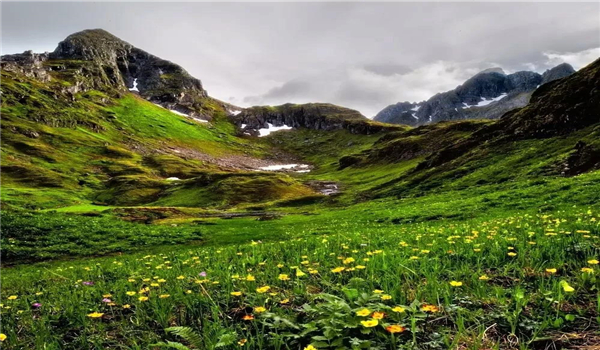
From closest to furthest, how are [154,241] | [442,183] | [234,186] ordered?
[154,241], [442,183], [234,186]

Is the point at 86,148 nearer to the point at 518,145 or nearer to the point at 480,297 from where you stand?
the point at 518,145

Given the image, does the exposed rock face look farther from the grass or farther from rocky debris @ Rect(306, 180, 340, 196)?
the grass

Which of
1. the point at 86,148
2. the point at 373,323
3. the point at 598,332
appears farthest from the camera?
the point at 86,148

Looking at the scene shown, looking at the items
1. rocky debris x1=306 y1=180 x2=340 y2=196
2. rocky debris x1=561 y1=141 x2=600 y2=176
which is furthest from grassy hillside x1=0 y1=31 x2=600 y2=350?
rocky debris x1=306 y1=180 x2=340 y2=196

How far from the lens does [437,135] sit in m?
136

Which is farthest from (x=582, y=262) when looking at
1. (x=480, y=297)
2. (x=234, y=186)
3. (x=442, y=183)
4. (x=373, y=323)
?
(x=234, y=186)

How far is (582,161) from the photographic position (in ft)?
123

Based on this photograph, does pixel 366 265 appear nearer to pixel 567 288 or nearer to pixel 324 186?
pixel 567 288

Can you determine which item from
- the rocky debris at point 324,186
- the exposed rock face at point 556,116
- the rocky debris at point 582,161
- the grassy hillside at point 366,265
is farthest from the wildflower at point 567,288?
the rocky debris at point 324,186

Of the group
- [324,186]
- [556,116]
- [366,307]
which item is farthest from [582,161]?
[324,186]

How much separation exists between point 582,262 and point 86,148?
210713 millimetres

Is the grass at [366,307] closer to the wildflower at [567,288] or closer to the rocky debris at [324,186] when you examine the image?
the wildflower at [567,288]

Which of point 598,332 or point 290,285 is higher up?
point 598,332

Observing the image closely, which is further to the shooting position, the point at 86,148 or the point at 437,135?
the point at 86,148
